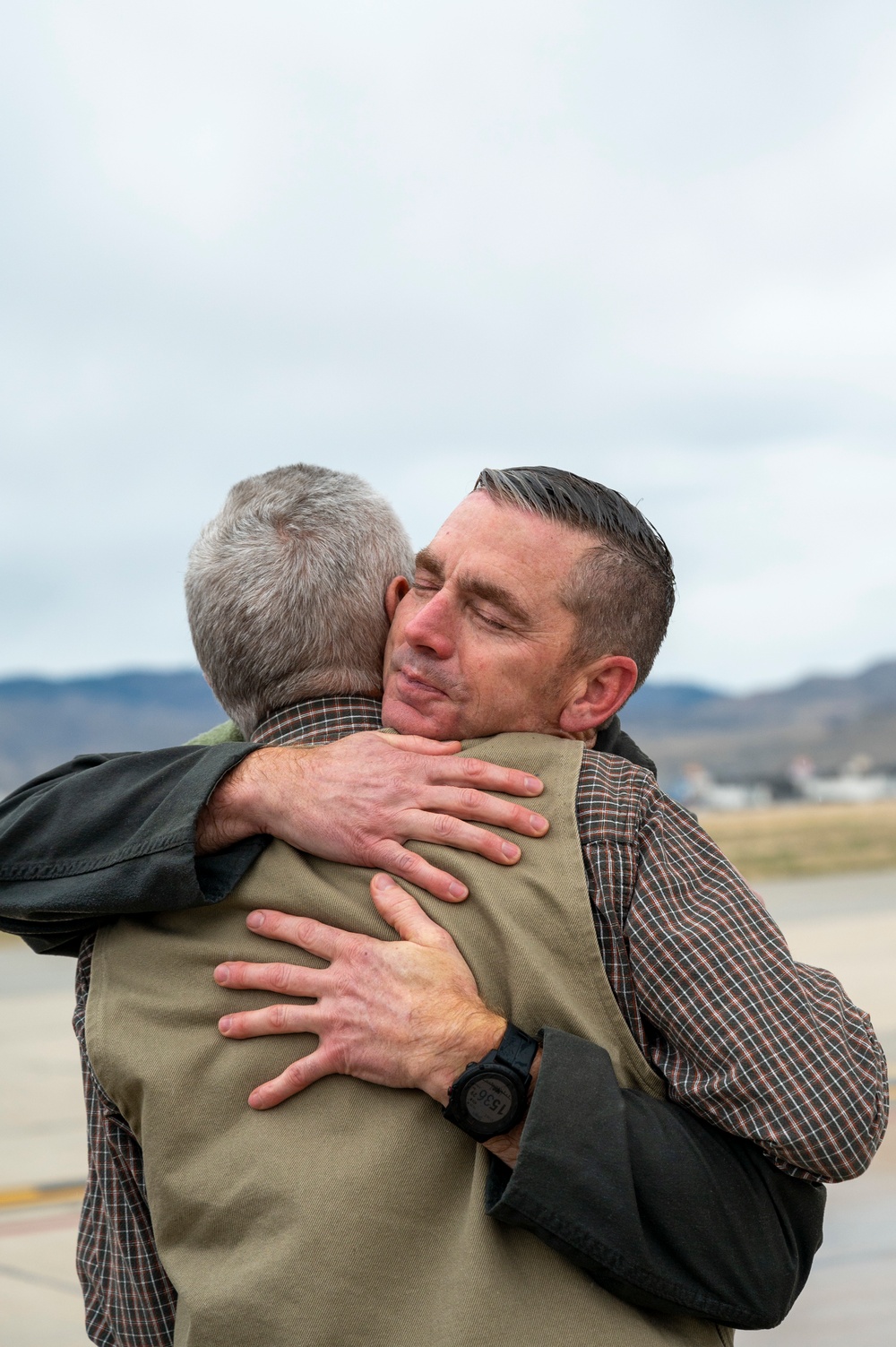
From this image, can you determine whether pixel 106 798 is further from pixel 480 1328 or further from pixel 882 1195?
pixel 882 1195

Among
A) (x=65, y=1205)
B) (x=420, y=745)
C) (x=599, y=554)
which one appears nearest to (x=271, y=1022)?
(x=420, y=745)

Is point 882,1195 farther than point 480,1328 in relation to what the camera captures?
Yes

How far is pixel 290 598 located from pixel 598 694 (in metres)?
0.52

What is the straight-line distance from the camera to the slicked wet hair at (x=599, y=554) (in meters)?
2.03

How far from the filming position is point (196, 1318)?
1.65m

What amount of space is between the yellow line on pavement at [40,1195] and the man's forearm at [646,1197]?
4.46 meters

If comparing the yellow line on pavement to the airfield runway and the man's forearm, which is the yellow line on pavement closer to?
the airfield runway

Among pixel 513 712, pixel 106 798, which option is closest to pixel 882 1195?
pixel 513 712

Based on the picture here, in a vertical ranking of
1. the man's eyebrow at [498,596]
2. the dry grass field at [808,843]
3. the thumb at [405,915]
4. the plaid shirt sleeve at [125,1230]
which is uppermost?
the man's eyebrow at [498,596]

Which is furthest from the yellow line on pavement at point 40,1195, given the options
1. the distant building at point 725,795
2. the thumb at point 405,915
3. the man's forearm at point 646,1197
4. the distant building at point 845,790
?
the distant building at point 845,790

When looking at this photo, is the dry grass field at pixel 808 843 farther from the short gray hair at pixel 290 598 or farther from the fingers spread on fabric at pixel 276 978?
the fingers spread on fabric at pixel 276 978

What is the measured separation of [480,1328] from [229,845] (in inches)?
28.3

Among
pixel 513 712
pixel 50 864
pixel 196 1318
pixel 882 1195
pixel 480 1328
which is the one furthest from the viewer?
pixel 882 1195

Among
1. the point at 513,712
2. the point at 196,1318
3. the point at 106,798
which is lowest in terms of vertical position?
the point at 196,1318
